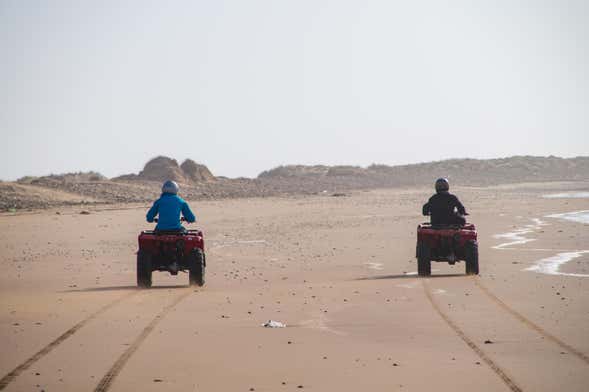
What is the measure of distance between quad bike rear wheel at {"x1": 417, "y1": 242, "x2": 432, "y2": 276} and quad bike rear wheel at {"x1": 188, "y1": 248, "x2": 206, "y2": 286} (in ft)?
13.9

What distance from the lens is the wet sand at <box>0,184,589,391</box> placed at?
979 cm

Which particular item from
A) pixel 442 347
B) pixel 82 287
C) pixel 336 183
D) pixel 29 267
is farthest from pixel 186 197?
pixel 442 347

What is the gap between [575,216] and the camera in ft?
129

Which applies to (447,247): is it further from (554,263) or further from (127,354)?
(127,354)

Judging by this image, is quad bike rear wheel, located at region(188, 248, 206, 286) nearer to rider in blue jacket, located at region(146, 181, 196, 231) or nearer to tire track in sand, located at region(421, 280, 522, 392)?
rider in blue jacket, located at region(146, 181, 196, 231)

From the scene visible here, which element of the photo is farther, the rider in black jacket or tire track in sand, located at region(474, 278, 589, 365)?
the rider in black jacket

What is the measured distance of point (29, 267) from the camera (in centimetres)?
2234

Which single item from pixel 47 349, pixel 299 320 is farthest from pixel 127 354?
pixel 299 320

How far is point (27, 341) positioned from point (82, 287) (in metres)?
6.52

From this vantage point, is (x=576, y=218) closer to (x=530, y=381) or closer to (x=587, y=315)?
(x=587, y=315)

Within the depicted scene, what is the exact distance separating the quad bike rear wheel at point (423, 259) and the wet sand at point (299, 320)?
0.46m

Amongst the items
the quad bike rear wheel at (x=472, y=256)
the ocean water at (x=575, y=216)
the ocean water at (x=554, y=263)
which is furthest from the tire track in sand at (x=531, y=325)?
the ocean water at (x=575, y=216)

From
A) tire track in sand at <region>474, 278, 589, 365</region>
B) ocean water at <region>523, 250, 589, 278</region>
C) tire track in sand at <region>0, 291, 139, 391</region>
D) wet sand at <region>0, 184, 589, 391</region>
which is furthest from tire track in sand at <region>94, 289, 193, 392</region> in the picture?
ocean water at <region>523, 250, 589, 278</region>

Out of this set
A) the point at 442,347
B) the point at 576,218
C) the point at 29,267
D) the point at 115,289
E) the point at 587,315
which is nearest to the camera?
the point at 442,347
